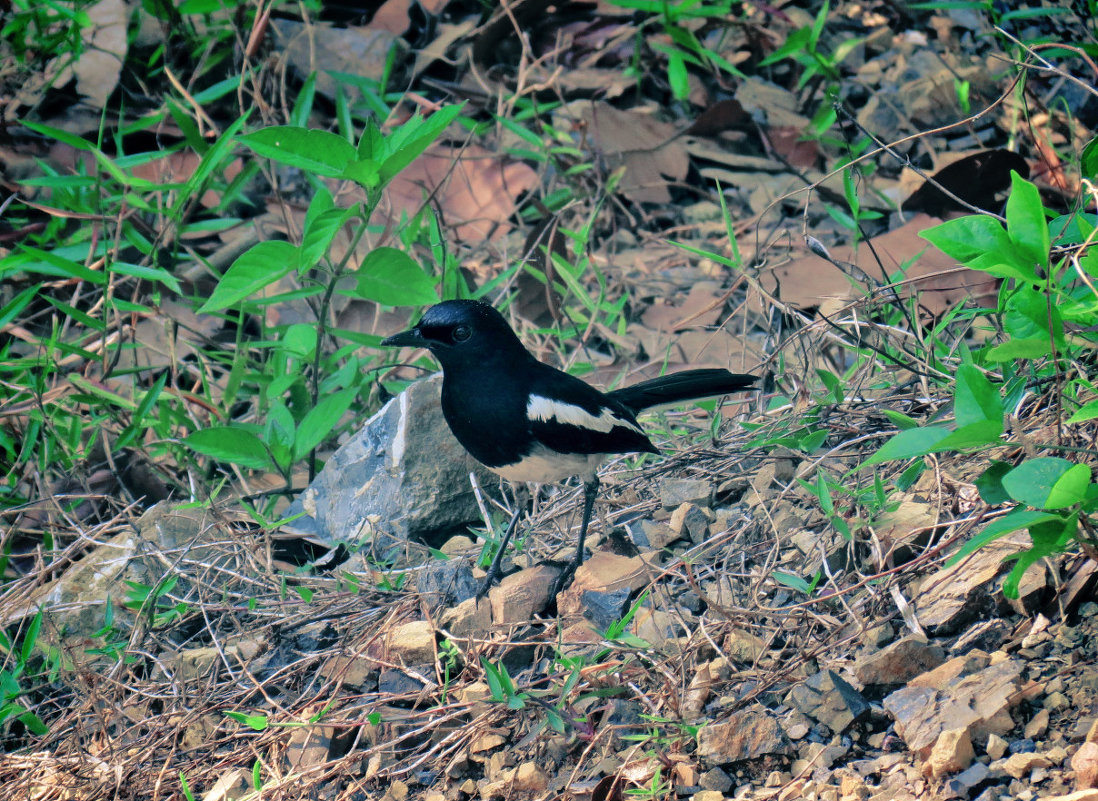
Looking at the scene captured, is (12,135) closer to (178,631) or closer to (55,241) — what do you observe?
(55,241)

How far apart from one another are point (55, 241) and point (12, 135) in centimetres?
85

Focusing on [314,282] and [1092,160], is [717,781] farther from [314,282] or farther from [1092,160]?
[314,282]

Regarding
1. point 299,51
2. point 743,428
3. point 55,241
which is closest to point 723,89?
point 299,51

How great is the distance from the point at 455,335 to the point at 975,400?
5.44ft

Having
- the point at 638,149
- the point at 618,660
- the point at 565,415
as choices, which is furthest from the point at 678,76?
the point at 618,660

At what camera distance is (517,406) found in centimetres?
321

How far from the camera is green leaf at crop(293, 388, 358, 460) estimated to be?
3.59 m

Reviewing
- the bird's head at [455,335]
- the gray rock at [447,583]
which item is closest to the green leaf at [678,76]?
the bird's head at [455,335]

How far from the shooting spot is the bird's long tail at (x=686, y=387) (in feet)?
11.2

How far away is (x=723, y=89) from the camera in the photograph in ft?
18.8

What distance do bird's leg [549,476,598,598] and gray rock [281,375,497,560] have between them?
0.46 metres

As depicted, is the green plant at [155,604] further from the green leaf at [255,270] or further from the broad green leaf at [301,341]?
the broad green leaf at [301,341]

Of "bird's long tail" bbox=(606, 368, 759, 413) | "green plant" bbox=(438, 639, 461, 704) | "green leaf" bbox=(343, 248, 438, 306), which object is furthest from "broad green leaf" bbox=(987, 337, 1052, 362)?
"green leaf" bbox=(343, 248, 438, 306)

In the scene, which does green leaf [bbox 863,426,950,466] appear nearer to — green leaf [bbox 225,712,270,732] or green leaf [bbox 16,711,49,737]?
green leaf [bbox 225,712,270,732]
